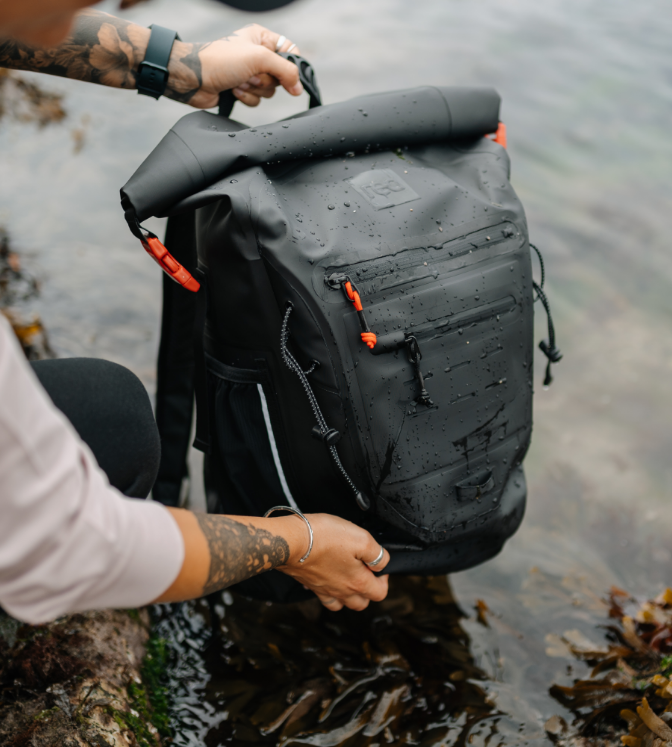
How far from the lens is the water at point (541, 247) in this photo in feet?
6.54

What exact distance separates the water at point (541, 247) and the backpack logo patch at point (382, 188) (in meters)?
1.23

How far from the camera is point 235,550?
A: 1040mm

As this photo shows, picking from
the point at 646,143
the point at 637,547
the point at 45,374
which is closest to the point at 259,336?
the point at 45,374

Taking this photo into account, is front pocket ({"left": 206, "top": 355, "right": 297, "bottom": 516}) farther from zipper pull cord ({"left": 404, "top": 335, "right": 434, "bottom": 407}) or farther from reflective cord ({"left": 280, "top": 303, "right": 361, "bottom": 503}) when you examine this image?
zipper pull cord ({"left": 404, "top": 335, "right": 434, "bottom": 407})

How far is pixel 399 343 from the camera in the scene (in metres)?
1.32

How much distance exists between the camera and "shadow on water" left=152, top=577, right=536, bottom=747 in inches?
62.5

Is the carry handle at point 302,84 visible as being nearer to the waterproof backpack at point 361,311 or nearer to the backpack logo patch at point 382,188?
the waterproof backpack at point 361,311

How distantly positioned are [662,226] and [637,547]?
2.16 metres

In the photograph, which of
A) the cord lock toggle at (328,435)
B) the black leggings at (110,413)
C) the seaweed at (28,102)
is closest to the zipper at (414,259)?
the cord lock toggle at (328,435)

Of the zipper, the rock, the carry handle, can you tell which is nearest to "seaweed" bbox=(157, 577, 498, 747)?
the rock

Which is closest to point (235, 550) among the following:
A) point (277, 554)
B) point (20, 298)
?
point (277, 554)

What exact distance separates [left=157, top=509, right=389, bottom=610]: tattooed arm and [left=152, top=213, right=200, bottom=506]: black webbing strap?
66 cm

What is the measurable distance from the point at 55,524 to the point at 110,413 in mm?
460

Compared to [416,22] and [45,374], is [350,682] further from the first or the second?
[416,22]
